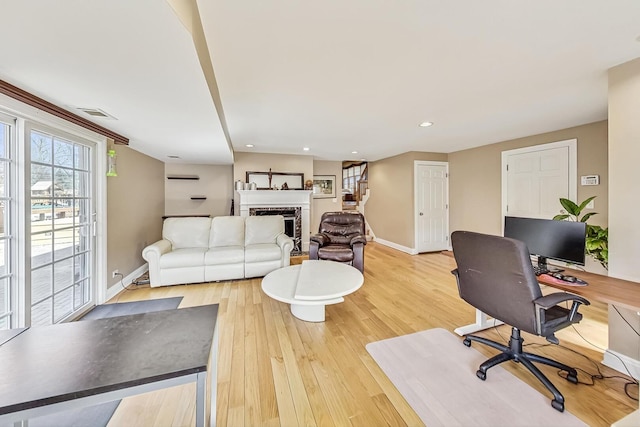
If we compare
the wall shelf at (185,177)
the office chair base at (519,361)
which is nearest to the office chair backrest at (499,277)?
the office chair base at (519,361)

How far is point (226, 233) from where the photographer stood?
13.3 feet

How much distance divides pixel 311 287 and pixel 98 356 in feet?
5.72

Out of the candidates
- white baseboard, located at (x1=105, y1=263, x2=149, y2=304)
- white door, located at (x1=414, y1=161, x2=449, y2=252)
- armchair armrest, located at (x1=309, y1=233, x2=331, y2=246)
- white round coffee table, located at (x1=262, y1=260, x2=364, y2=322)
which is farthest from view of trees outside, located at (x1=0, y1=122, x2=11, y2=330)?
white door, located at (x1=414, y1=161, x2=449, y2=252)

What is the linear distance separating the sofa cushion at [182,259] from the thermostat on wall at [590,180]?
533cm

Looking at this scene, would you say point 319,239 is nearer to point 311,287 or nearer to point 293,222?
point 311,287

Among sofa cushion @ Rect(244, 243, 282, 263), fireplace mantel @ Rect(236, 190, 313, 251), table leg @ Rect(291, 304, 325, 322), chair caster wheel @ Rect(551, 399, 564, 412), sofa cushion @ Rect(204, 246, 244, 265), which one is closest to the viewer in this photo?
chair caster wheel @ Rect(551, 399, 564, 412)

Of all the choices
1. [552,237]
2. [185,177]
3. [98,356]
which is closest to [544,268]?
[552,237]

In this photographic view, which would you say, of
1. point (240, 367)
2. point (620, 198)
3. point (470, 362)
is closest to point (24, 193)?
point (240, 367)

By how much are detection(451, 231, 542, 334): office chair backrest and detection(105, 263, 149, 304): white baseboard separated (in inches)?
153

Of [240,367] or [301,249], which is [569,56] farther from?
[301,249]

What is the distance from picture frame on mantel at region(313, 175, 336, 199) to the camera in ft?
21.7

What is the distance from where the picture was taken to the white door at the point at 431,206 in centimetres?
524

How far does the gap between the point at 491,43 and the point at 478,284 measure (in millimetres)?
1625

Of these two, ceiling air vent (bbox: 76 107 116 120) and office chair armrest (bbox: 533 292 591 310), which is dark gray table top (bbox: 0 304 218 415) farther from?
ceiling air vent (bbox: 76 107 116 120)
